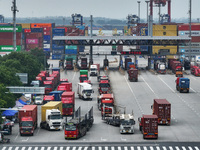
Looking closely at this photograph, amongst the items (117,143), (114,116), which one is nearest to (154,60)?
(114,116)

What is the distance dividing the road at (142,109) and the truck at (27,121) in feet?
2.70

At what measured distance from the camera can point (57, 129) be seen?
75.6 m

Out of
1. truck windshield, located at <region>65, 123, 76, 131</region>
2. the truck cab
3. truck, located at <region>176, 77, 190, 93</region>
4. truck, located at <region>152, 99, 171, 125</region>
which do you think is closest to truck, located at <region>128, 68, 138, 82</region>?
truck, located at <region>176, 77, 190, 93</region>

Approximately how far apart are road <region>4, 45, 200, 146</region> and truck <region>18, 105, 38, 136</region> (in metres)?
0.82

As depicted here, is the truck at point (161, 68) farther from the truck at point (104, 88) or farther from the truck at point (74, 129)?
the truck at point (74, 129)

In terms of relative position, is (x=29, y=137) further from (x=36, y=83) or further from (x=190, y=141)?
(x=36, y=83)

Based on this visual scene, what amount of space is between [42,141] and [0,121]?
7147 mm

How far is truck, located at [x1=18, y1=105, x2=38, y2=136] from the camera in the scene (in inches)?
2840

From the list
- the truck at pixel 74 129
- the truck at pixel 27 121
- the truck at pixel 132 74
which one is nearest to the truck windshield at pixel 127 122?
the truck at pixel 74 129

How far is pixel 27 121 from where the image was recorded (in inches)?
2849

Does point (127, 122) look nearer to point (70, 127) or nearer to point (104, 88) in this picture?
point (70, 127)

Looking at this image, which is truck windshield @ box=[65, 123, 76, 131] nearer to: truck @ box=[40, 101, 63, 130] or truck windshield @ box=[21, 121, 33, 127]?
truck windshield @ box=[21, 121, 33, 127]

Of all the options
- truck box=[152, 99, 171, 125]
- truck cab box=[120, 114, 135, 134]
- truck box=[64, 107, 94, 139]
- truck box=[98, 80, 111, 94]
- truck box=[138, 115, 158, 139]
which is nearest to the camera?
truck box=[64, 107, 94, 139]

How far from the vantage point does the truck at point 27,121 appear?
72.1 metres
